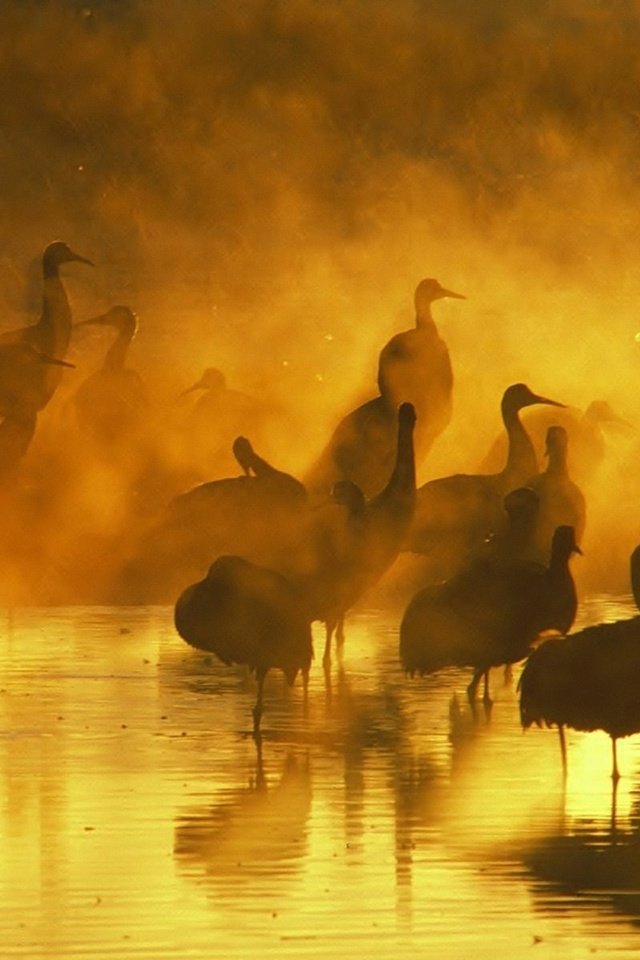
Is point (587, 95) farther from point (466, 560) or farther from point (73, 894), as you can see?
point (73, 894)

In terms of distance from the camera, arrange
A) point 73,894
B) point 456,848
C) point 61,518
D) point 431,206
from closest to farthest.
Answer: point 73,894, point 456,848, point 61,518, point 431,206

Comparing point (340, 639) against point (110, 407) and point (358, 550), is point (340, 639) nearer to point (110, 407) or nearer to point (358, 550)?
point (358, 550)

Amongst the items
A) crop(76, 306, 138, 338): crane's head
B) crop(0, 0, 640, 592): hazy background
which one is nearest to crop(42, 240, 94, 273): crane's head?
crop(76, 306, 138, 338): crane's head

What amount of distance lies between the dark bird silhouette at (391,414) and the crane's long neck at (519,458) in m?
0.94

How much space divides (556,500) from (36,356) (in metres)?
7.19

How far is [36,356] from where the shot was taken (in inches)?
1089

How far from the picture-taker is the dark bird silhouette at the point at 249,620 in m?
17.1

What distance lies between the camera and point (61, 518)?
26.8 m

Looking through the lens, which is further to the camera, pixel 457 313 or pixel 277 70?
pixel 277 70

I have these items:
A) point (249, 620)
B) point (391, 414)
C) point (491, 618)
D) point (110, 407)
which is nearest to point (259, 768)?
point (249, 620)

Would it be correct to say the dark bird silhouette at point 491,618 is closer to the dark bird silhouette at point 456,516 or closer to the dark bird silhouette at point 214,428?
the dark bird silhouette at point 456,516

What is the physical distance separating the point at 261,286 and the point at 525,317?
9669mm

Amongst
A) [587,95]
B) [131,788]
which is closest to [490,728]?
[131,788]

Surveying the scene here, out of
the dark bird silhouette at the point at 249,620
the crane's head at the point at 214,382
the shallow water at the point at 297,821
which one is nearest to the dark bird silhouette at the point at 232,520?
the shallow water at the point at 297,821
